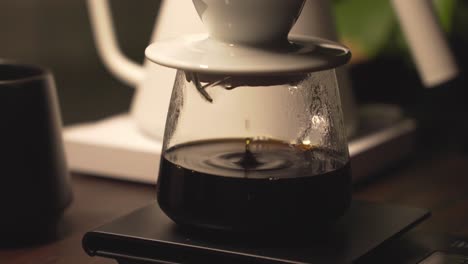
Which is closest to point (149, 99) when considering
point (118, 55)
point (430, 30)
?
point (118, 55)

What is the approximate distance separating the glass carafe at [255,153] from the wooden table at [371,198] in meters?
0.10

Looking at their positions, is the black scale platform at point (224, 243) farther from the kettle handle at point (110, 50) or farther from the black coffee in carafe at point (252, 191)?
the kettle handle at point (110, 50)

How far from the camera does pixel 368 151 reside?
84cm

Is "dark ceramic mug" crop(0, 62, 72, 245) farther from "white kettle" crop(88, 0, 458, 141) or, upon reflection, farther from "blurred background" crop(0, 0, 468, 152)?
"blurred background" crop(0, 0, 468, 152)

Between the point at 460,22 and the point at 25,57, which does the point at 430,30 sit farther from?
the point at 25,57

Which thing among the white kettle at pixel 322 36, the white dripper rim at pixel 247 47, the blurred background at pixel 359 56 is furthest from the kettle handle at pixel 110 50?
the white dripper rim at pixel 247 47

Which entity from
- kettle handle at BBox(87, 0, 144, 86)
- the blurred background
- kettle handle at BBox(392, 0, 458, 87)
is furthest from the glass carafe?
the blurred background

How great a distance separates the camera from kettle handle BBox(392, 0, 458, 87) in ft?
2.45

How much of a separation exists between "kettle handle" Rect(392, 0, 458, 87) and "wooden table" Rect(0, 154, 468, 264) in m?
0.11

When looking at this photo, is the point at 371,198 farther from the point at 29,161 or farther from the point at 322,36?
the point at 29,161

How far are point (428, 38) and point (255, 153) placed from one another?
0.22m

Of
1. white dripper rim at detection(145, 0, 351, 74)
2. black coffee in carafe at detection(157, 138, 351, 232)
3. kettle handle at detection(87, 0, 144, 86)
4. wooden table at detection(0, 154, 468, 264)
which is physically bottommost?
wooden table at detection(0, 154, 468, 264)

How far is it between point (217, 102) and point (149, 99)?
222 mm

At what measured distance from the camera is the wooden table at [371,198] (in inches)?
25.5
